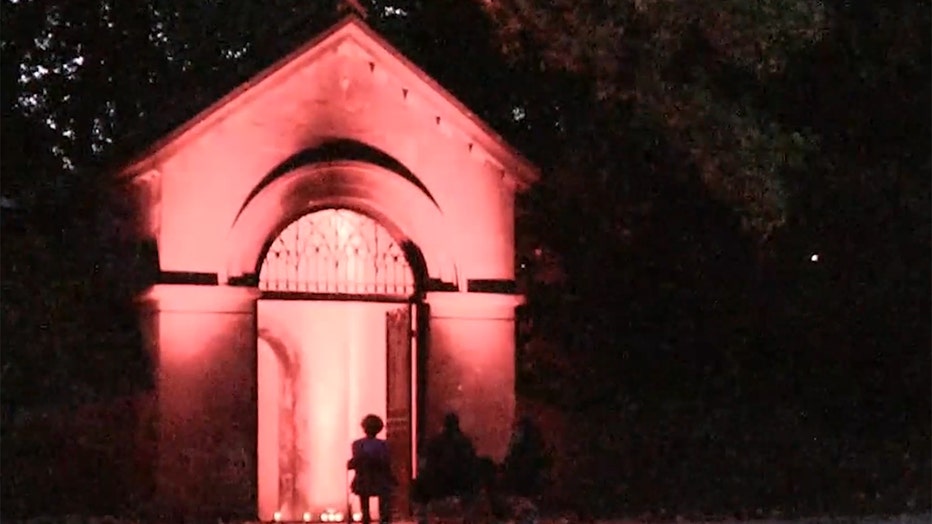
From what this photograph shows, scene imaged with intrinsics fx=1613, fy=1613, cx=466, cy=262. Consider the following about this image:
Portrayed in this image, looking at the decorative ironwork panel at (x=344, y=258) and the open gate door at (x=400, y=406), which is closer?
the open gate door at (x=400, y=406)

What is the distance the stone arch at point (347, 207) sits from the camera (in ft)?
54.4

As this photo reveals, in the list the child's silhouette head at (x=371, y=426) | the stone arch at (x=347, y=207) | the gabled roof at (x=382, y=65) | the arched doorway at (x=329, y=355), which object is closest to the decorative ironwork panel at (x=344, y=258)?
the arched doorway at (x=329, y=355)

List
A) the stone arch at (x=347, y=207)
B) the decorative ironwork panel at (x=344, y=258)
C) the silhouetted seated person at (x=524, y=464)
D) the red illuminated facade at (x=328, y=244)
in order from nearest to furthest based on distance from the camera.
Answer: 1. the red illuminated facade at (x=328, y=244)
2. the stone arch at (x=347, y=207)
3. the silhouetted seated person at (x=524, y=464)
4. the decorative ironwork panel at (x=344, y=258)

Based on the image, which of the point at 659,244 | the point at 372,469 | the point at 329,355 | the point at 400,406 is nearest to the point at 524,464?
the point at 400,406

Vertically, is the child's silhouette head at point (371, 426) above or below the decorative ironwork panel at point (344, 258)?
below

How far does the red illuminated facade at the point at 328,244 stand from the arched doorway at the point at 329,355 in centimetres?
3

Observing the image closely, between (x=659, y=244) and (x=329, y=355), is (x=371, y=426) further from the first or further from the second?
(x=659, y=244)

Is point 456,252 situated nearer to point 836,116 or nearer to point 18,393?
point 18,393

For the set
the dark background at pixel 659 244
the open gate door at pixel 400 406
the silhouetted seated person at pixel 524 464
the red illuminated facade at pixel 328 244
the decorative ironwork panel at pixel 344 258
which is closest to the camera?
the red illuminated facade at pixel 328 244

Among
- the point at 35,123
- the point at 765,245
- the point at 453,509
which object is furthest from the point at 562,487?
the point at 35,123

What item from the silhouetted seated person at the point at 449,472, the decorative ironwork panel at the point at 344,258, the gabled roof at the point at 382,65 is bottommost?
the silhouetted seated person at the point at 449,472

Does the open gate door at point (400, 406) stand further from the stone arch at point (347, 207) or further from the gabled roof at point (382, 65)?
the gabled roof at point (382, 65)

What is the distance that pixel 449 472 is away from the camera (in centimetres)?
1634

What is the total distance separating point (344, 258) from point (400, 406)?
174 cm
